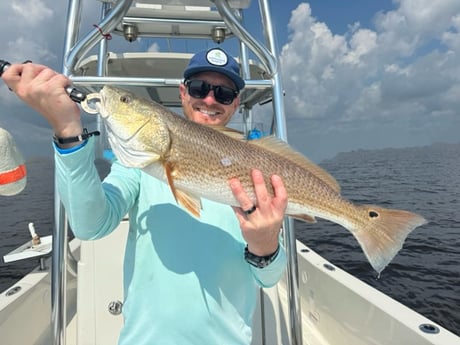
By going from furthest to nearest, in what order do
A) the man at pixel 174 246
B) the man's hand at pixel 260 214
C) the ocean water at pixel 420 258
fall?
the ocean water at pixel 420 258
the man's hand at pixel 260 214
the man at pixel 174 246

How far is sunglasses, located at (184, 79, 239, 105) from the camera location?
244 centimetres

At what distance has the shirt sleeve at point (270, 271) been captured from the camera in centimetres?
204

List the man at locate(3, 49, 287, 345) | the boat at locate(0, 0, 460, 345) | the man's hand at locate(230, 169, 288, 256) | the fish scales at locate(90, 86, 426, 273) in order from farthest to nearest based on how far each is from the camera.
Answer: the boat at locate(0, 0, 460, 345), the fish scales at locate(90, 86, 426, 273), the man's hand at locate(230, 169, 288, 256), the man at locate(3, 49, 287, 345)

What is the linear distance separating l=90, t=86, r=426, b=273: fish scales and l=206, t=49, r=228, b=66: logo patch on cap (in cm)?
54

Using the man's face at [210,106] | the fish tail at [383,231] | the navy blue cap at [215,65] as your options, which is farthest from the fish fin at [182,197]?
the fish tail at [383,231]

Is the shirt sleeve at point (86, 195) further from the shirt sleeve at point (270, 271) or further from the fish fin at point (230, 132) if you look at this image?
the shirt sleeve at point (270, 271)

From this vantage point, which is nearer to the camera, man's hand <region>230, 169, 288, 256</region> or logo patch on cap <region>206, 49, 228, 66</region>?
man's hand <region>230, 169, 288, 256</region>

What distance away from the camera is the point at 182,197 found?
196cm

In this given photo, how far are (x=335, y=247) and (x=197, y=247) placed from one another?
47.9ft

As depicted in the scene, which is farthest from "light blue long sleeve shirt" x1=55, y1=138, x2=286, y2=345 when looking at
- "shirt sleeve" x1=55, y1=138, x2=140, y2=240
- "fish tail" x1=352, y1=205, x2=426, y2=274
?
"fish tail" x1=352, y1=205, x2=426, y2=274

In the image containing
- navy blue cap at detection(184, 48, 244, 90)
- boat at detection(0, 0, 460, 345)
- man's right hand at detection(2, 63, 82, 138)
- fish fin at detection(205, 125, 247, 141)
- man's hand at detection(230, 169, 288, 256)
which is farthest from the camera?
boat at detection(0, 0, 460, 345)

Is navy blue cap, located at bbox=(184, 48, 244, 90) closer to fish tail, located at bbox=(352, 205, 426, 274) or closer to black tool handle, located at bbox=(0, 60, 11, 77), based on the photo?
black tool handle, located at bbox=(0, 60, 11, 77)

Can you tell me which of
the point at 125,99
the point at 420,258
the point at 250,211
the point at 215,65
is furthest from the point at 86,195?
the point at 420,258

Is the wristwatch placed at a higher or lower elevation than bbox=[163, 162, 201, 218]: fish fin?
lower
